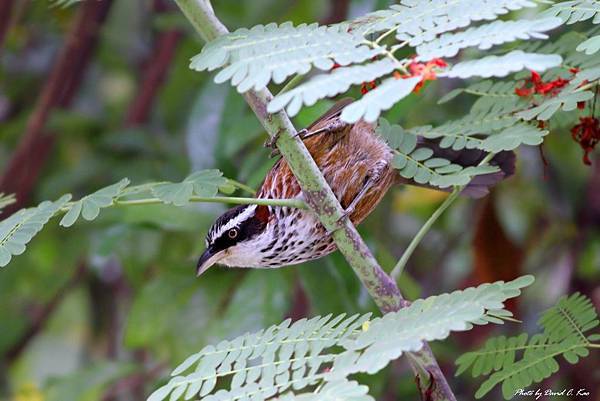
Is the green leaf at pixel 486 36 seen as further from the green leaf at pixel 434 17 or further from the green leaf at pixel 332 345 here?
the green leaf at pixel 332 345

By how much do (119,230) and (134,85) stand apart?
1.97 metres

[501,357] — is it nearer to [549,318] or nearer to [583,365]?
[549,318]

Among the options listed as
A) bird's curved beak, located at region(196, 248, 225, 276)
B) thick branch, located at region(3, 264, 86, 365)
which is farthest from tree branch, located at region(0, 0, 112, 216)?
bird's curved beak, located at region(196, 248, 225, 276)

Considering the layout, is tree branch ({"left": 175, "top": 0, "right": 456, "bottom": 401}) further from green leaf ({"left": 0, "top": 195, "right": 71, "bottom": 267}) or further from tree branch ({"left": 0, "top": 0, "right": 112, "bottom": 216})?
tree branch ({"left": 0, "top": 0, "right": 112, "bottom": 216})

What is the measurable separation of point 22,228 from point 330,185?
2.90ft

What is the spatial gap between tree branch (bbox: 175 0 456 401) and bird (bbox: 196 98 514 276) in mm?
498

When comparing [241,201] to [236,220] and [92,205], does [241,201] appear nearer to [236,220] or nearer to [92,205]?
[92,205]

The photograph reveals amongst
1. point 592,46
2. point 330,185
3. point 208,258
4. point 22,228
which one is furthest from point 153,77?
point 592,46

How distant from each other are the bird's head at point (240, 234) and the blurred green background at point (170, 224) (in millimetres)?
273

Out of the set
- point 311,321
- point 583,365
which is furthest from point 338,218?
point 583,365

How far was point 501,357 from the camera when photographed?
2.09 m

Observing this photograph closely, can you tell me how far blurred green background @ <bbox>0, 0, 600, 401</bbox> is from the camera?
3.16 metres

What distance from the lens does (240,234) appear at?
2.55 metres

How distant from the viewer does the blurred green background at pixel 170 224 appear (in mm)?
3160
